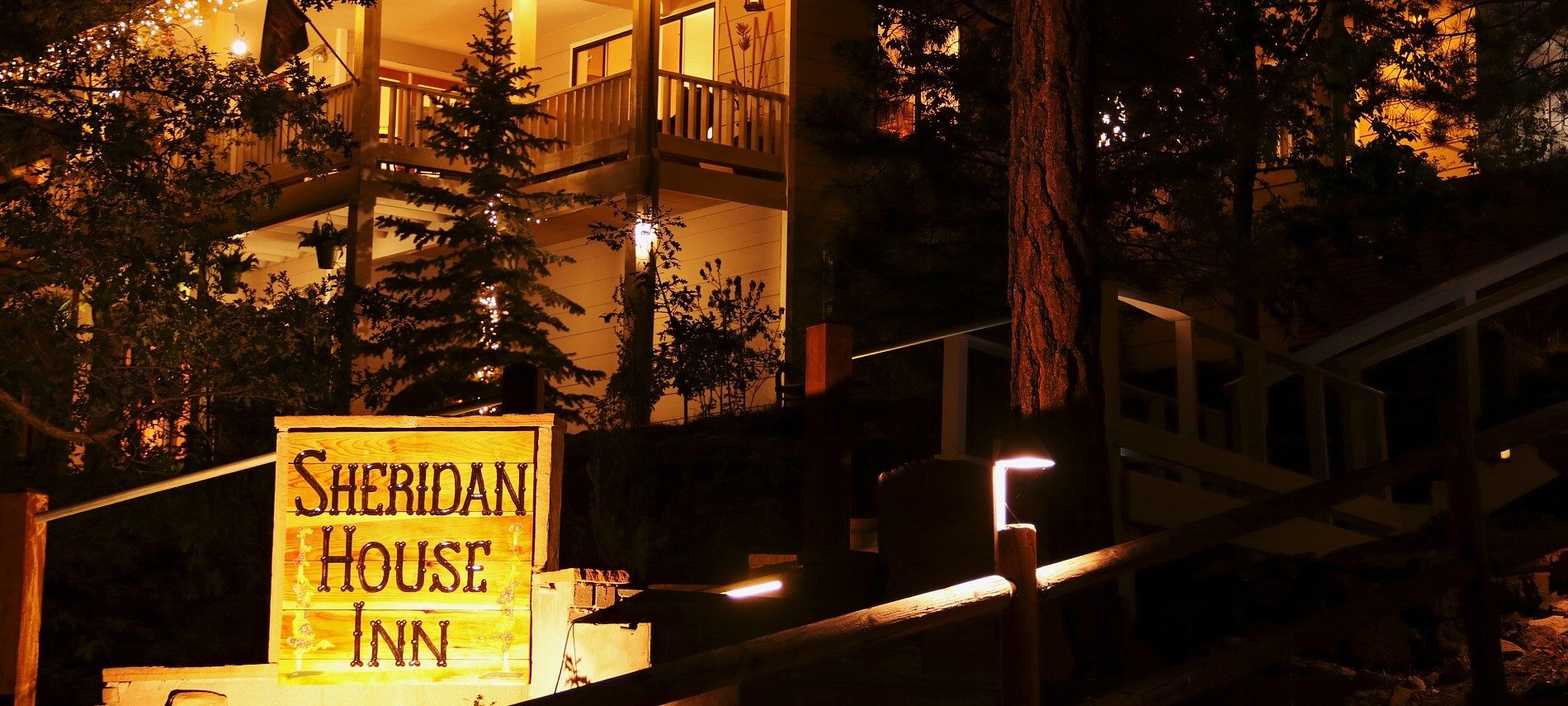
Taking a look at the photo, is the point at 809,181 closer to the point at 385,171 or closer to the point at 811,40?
the point at 811,40

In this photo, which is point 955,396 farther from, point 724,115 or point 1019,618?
point 724,115

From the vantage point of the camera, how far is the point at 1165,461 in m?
7.91

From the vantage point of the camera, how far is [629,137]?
15.5 meters

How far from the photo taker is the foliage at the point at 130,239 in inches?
394

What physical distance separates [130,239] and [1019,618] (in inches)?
288

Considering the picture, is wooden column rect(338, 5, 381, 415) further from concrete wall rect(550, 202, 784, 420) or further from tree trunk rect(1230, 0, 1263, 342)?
tree trunk rect(1230, 0, 1263, 342)

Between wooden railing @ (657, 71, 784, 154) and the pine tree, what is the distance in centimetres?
173

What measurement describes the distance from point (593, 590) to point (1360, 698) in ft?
9.71

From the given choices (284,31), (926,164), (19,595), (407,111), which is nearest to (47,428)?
(19,595)

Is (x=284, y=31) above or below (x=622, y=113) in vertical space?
below

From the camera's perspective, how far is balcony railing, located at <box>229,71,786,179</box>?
16.0 m

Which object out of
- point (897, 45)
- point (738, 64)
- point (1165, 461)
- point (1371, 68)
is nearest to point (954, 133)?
point (897, 45)

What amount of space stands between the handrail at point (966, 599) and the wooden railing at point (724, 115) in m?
10.9

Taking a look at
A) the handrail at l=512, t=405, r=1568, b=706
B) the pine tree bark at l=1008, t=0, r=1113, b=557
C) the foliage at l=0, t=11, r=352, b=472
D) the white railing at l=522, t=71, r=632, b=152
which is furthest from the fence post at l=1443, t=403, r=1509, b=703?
the white railing at l=522, t=71, r=632, b=152
